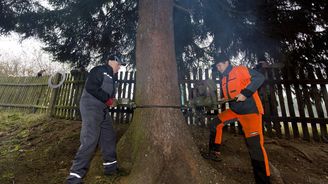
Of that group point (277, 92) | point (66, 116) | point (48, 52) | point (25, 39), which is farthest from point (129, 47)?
point (277, 92)

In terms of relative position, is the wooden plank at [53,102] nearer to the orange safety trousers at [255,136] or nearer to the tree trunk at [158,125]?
the tree trunk at [158,125]

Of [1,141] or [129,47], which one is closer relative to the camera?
[1,141]

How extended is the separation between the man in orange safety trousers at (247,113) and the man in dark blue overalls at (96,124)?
1519 mm

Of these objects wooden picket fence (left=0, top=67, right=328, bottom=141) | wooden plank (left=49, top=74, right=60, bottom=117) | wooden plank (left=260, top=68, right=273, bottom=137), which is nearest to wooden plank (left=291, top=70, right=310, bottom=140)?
wooden picket fence (left=0, top=67, right=328, bottom=141)

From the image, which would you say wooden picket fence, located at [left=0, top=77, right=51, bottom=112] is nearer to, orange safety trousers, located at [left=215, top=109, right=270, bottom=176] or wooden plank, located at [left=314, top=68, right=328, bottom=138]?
orange safety trousers, located at [left=215, top=109, right=270, bottom=176]

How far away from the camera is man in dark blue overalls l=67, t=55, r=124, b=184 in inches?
94.6

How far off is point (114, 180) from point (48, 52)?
Result: 4.13m

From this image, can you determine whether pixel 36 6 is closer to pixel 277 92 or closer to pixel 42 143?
pixel 42 143

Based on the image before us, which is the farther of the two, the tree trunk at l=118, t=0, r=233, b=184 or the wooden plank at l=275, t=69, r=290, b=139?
the wooden plank at l=275, t=69, r=290, b=139

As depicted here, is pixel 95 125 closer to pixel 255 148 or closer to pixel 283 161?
pixel 255 148

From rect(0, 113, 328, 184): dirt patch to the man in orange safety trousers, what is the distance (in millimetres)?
247

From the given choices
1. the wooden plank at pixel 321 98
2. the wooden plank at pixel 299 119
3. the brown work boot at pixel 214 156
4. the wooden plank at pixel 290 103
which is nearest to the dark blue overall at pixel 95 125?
the brown work boot at pixel 214 156

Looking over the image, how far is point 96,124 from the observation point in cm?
260

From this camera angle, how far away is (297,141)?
4.32 metres
